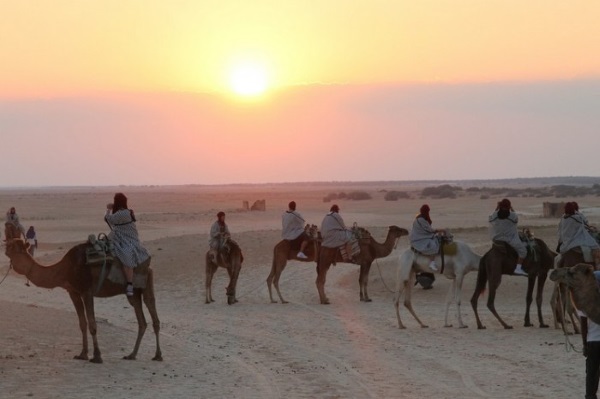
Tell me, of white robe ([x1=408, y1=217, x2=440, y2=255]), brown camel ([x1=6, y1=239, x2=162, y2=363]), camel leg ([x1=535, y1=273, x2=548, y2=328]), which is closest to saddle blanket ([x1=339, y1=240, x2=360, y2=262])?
white robe ([x1=408, y1=217, x2=440, y2=255])

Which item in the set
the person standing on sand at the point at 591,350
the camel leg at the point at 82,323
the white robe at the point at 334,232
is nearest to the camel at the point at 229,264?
the white robe at the point at 334,232

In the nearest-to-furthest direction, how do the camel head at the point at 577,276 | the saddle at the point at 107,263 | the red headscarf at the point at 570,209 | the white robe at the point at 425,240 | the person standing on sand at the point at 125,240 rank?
the camel head at the point at 577,276 < the saddle at the point at 107,263 < the person standing on sand at the point at 125,240 < the red headscarf at the point at 570,209 < the white robe at the point at 425,240

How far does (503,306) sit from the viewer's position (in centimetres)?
2386

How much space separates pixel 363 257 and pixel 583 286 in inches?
580

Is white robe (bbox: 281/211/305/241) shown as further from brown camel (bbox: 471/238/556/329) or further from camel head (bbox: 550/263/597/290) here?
camel head (bbox: 550/263/597/290)

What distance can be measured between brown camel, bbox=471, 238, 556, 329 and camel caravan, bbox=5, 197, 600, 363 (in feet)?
0.07

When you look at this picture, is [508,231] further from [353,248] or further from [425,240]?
[353,248]

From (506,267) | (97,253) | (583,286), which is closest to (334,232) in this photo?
(506,267)

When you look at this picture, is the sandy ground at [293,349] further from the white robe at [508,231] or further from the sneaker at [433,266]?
the white robe at [508,231]

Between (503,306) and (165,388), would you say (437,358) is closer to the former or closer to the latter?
(165,388)

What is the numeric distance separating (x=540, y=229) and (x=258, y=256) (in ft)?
37.9

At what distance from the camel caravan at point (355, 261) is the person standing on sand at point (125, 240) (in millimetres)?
16

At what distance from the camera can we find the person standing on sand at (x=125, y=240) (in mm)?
15430

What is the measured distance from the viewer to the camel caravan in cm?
1527
